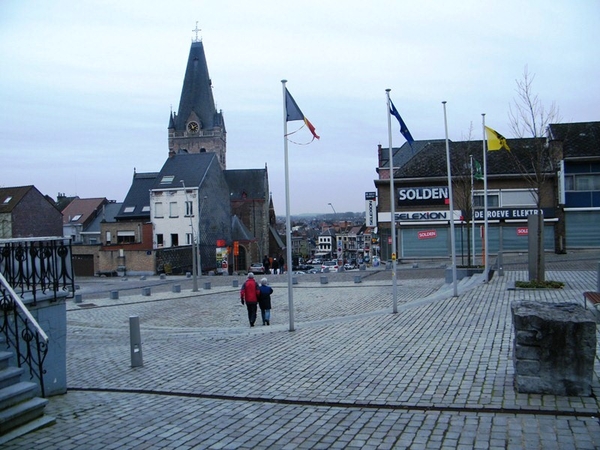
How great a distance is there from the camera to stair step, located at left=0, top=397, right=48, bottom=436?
605cm

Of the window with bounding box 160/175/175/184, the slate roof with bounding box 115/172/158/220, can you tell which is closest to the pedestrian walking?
the window with bounding box 160/175/175/184

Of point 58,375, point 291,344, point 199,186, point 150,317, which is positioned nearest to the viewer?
point 58,375

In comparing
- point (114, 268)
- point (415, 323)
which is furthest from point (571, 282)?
point (114, 268)

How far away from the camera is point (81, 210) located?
3317 inches

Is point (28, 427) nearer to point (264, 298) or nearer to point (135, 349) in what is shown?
point (135, 349)

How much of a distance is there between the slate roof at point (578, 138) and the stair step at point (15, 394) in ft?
123

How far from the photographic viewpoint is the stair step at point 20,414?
238 inches

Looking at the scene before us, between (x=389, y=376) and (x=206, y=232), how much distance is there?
55.4 meters

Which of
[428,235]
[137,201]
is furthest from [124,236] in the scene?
[428,235]

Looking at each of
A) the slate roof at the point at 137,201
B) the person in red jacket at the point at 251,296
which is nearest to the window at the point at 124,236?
the slate roof at the point at 137,201

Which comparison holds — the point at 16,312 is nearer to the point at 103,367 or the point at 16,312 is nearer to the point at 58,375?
the point at 58,375

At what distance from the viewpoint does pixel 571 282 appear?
19031mm

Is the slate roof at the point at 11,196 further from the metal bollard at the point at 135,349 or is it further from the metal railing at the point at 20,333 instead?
the metal railing at the point at 20,333

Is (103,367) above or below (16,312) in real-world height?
below
